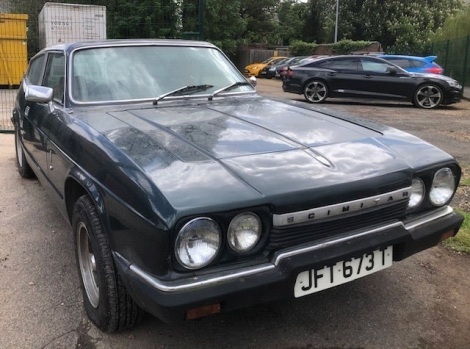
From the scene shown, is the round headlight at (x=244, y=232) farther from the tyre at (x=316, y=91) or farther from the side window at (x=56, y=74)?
the tyre at (x=316, y=91)

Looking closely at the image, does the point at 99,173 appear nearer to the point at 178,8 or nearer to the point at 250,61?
the point at 178,8

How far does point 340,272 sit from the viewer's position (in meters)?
2.34

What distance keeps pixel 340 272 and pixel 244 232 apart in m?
0.57

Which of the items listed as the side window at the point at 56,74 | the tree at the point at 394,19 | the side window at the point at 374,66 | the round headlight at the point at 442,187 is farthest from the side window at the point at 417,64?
the tree at the point at 394,19

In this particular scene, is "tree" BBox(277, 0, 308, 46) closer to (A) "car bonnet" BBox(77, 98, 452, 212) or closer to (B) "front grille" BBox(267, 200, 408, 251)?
(A) "car bonnet" BBox(77, 98, 452, 212)

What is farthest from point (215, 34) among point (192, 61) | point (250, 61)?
point (192, 61)

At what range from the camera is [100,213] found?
2385 millimetres

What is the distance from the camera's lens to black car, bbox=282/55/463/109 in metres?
12.5

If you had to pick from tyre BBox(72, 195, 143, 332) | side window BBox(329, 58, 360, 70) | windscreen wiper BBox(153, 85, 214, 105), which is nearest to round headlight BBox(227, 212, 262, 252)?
tyre BBox(72, 195, 143, 332)

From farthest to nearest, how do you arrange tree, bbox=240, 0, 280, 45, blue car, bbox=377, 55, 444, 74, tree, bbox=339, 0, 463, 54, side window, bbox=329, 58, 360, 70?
tree, bbox=240, 0, 280, 45, tree, bbox=339, 0, 463, 54, blue car, bbox=377, 55, 444, 74, side window, bbox=329, 58, 360, 70

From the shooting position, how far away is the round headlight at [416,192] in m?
2.64

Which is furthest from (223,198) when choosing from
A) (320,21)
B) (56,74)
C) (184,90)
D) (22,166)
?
(320,21)

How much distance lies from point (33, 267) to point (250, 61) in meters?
35.6

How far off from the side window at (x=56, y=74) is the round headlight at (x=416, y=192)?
97.1 inches
